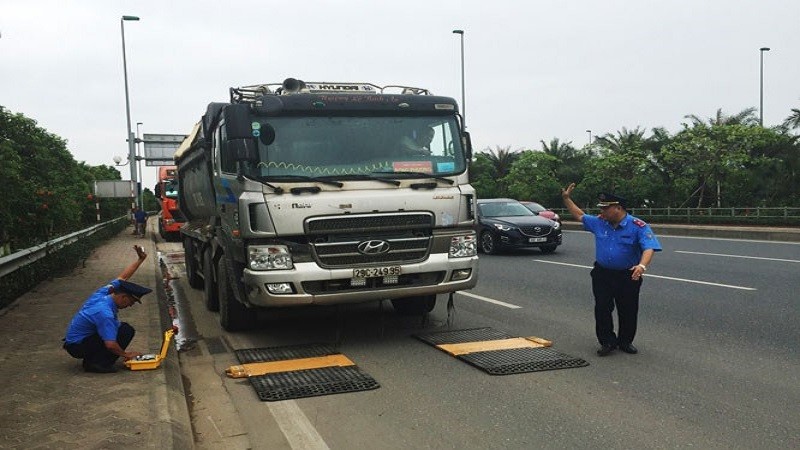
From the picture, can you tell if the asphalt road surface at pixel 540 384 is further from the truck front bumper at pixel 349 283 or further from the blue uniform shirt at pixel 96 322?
the blue uniform shirt at pixel 96 322

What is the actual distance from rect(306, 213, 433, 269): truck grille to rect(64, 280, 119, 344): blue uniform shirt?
6.19 ft

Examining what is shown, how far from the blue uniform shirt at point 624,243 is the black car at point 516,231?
33.3 ft

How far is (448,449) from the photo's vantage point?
420 centimetres

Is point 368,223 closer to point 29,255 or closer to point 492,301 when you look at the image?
point 492,301

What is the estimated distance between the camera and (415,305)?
872 cm

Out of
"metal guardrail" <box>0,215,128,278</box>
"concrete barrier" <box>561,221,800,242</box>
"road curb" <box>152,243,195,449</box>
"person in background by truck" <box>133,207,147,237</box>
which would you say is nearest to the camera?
"road curb" <box>152,243,195,449</box>

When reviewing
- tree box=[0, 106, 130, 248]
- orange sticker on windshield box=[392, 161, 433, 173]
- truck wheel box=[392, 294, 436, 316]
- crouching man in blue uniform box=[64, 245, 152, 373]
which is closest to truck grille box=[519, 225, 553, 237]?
truck wheel box=[392, 294, 436, 316]

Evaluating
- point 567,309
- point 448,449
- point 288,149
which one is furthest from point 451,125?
point 448,449

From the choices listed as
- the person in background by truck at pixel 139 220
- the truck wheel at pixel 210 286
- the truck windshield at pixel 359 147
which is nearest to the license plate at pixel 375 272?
the truck windshield at pixel 359 147

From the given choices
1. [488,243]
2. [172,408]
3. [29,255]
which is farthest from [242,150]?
[488,243]

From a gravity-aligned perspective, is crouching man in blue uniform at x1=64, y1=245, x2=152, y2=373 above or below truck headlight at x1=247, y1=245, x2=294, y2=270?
below

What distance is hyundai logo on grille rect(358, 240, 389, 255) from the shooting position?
6810 millimetres

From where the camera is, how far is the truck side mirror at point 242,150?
6566 millimetres

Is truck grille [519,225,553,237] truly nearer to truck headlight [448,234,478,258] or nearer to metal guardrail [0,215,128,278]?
truck headlight [448,234,478,258]
